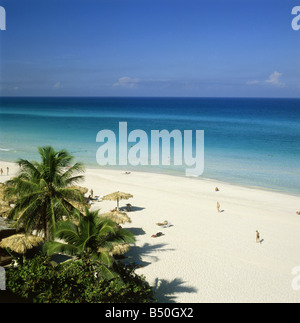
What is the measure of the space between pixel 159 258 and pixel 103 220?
214 inches

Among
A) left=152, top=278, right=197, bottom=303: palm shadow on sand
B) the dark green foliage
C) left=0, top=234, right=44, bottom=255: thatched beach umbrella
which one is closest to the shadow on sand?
left=152, top=278, right=197, bottom=303: palm shadow on sand

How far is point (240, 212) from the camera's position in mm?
21312

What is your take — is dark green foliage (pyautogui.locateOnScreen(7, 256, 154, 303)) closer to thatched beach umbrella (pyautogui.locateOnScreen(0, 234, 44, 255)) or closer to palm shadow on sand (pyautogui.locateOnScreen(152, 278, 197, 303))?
palm shadow on sand (pyautogui.locateOnScreen(152, 278, 197, 303))

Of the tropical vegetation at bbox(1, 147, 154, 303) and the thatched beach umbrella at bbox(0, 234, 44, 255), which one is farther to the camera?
the thatched beach umbrella at bbox(0, 234, 44, 255)

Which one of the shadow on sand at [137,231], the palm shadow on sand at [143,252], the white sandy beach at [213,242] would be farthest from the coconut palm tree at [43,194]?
the shadow on sand at [137,231]

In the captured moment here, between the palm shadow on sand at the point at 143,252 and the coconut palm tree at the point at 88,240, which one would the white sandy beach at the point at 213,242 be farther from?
the coconut palm tree at the point at 88,240

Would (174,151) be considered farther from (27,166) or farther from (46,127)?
(46,127)

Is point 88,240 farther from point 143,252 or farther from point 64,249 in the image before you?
point 143,252

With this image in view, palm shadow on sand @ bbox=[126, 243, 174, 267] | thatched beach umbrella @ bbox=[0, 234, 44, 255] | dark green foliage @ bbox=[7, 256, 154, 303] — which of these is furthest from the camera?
palm shadow on sand @ bbox=[126, 243, 174, 267]

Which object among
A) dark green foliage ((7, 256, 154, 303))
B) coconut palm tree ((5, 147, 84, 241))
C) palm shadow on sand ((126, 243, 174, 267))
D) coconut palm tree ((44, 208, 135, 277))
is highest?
coconut palm tree ((5, 147, 84, 241))

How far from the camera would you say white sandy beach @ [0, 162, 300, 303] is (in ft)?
40.3

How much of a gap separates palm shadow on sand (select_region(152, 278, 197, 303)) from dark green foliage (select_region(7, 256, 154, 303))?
98.7 inches

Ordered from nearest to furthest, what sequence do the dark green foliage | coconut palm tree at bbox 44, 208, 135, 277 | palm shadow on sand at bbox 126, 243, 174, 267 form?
the dark green foliage
coconut palm tree at bbox 44, 208, 135, 277
palm shadow on sand at bbox 126, 243, 174, 267
